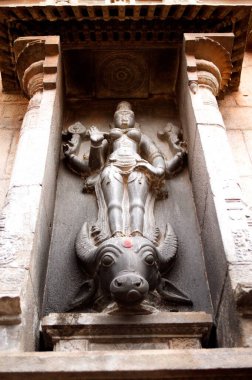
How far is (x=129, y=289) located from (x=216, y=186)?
54.2 inches

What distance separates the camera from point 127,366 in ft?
9.07

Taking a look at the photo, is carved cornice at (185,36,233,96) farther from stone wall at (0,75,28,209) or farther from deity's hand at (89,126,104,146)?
stone wall at (0,75,28,209)

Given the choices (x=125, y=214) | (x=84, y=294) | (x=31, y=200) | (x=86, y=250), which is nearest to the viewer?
(x=84, y=294)

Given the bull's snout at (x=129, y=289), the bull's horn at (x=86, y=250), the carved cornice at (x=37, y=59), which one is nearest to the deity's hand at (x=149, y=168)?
the bull's horn at (x=86, y=250)

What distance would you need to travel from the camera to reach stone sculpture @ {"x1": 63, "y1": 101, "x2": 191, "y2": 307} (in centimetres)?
390

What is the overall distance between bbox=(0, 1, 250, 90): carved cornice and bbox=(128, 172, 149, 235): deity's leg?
2081 millimetres

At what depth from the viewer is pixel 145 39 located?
243 inches

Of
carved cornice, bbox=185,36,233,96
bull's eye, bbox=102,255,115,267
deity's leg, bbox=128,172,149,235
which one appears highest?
carved cornice, bbox=185,36,233,96

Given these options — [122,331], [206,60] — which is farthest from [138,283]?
[206,60]

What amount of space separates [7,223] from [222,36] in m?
3.51

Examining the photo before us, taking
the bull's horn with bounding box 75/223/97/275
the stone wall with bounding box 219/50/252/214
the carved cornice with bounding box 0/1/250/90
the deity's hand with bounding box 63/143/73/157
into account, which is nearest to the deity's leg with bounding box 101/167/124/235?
the bull's horn with bounding box 75/223/97/275

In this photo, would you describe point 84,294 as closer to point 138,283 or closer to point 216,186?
point 138,283

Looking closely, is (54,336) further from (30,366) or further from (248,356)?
(248,356)

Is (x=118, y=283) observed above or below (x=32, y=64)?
below
